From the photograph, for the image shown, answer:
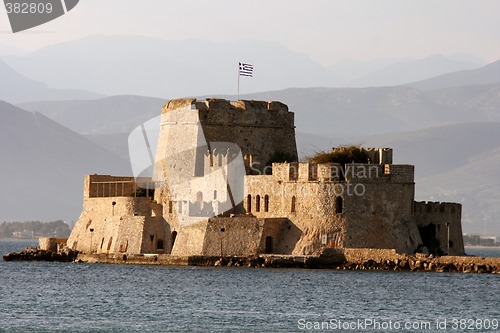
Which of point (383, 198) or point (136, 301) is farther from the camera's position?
point (383, 198)

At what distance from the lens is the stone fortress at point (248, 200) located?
5738cm

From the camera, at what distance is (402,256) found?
184 ft

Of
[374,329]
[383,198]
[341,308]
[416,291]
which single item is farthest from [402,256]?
[374,329]

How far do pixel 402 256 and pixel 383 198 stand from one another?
270 centimetres

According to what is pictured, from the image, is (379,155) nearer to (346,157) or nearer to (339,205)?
(346,157)

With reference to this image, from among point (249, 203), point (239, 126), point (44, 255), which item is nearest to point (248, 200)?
point (249, 203)

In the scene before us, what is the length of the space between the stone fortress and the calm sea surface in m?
1.80

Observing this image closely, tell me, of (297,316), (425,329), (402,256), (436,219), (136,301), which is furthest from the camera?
(436,219)

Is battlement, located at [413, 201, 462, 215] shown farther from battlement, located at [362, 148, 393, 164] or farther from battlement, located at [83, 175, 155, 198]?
battlement, located at [83, 175, 155, 198]

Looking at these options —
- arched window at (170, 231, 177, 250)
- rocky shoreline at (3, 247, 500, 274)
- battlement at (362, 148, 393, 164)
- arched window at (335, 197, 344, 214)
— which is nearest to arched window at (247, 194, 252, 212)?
arched window at (170, 231, 177, 250)

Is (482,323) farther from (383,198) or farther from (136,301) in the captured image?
(383,198)

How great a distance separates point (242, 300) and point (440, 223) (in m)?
16.5

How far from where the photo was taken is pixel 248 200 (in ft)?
200

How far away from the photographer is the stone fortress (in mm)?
57375
